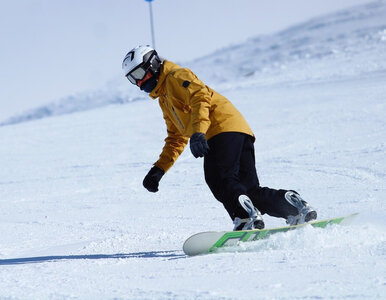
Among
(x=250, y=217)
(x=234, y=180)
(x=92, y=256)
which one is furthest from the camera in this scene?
(x=92, y=256)

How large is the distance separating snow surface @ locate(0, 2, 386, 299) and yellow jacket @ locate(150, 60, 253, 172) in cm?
79

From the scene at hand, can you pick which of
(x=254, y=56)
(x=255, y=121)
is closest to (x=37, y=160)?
(x=255, y=121)

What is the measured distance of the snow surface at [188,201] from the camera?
2959 millimetres

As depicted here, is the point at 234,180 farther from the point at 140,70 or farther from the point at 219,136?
the point at 140,70

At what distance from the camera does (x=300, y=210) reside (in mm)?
3857

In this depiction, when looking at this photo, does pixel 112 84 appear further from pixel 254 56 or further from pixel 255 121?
pixel 255 121

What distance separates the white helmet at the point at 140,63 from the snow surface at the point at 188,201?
1.20m

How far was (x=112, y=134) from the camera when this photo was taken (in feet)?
39.2

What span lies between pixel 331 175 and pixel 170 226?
7.63 feet

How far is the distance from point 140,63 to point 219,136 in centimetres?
70

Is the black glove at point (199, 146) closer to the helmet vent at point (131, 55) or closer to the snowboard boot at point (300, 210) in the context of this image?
the snowboard boot at point (300, 210)

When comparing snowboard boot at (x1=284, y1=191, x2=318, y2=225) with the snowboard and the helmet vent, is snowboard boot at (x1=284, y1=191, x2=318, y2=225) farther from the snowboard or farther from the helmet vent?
the helmet vent

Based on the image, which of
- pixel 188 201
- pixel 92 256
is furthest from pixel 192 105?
pixel 188 201

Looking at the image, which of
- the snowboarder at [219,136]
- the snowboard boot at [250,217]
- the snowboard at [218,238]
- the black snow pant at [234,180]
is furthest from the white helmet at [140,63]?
the snowboard at [218,238]
